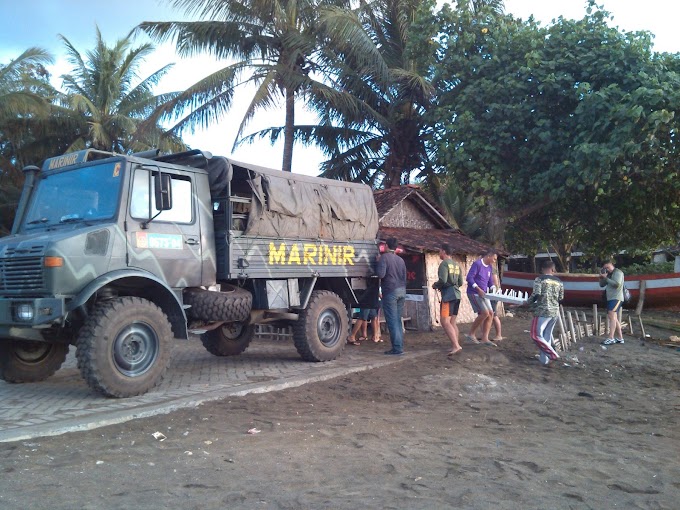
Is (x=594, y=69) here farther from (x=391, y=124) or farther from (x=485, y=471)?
(x=485, y=471)

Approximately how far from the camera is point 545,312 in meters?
9.18

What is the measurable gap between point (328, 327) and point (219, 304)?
231 centimetres

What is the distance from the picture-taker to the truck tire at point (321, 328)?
925 centimetres

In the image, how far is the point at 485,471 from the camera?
4629 mm

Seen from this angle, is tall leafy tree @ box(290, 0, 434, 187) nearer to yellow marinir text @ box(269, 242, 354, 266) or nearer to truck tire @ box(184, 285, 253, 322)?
yellow marinir text @ box(269, 242, 354, 266)

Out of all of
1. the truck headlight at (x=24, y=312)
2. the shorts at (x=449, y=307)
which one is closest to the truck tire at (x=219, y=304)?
the truck headlight at (x=24, y=312)

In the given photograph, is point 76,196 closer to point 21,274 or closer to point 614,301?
point 21,274

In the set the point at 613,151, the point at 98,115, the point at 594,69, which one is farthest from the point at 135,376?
the point at 98,115

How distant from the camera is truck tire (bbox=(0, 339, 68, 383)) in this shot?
24.3 ft

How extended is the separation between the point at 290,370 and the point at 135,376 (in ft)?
8.41

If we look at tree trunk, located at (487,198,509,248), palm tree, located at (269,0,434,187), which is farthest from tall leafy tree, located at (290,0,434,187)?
tree trunk, located at (487,198,509,248)

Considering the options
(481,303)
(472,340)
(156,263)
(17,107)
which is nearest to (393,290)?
(481,303)

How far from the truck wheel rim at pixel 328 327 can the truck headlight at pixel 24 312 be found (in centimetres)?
429

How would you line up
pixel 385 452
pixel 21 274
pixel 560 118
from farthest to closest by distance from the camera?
pixel 560 118, pixel 21 274, pixel 385 452
